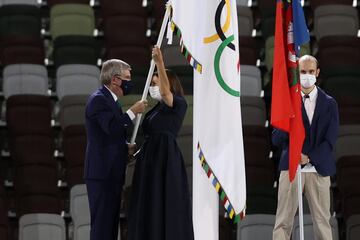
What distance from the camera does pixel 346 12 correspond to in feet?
33.9

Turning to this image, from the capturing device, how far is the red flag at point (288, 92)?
682cm

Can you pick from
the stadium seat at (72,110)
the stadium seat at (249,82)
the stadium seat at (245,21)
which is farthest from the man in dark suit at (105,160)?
the stadium seat at (245,21)

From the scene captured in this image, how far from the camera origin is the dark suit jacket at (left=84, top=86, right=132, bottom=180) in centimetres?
643

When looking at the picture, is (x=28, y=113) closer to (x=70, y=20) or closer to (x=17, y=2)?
(x=70, y=20)

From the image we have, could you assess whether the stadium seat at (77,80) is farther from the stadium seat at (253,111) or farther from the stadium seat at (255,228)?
the stadium seat at (255,228)

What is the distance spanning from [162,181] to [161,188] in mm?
39

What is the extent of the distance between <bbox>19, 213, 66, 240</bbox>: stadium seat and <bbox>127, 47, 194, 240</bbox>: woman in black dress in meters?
1.51

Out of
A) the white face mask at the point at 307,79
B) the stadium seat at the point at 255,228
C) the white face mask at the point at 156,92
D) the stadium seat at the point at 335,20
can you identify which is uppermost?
the stadium seat at the point at 335,20

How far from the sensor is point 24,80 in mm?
9625

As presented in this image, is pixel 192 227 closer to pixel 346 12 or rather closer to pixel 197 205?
pixel 197 205

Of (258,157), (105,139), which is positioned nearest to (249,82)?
(258,157)

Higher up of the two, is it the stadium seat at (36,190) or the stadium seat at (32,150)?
the stadium seat at (32,150)

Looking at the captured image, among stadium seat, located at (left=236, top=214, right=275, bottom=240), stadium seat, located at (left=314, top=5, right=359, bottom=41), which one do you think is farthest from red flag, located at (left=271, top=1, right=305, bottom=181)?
stadium seat, located at (left=314, top=5, right=359, bottom=41)

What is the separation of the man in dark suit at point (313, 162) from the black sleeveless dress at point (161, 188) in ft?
2.36
